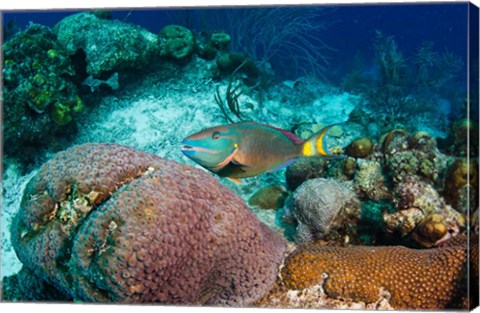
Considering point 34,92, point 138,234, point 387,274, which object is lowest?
point 387,274

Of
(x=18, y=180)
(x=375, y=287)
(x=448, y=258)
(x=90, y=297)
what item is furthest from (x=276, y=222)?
(x=18, y=180)

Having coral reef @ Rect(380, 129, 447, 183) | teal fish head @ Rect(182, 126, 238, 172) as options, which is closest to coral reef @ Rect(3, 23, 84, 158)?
teal fish head @ Rect(182, 126, 238, 172)

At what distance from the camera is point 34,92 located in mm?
3768

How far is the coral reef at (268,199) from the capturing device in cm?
326

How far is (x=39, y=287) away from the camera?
2686mm

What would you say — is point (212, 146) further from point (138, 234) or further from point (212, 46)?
point (212, 46)

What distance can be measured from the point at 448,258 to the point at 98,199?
6.90 ft

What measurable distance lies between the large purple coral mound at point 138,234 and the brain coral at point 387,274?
218 millimetres

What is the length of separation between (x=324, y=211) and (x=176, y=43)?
315 centimetres

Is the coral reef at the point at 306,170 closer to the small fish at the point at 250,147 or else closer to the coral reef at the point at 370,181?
the coral reef at the point at 370,181

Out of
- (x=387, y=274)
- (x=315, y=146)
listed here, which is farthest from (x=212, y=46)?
(x=387, y=274)

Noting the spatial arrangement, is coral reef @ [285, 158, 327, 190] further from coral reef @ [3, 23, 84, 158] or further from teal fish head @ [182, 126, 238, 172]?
coral reef @ [3, 23, 84, 158]

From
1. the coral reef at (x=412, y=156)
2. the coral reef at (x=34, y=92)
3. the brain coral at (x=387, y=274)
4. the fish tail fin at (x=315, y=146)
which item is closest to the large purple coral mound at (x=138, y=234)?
the brain coral at (x=387, y=274)

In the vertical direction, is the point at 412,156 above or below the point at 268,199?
above
